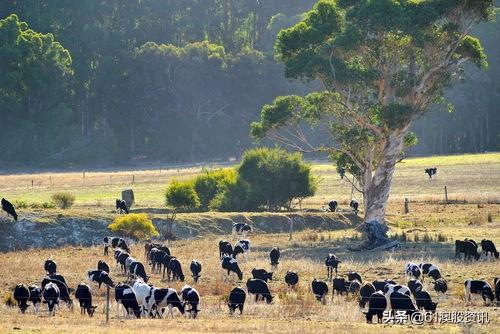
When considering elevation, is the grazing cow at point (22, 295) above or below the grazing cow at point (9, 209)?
below

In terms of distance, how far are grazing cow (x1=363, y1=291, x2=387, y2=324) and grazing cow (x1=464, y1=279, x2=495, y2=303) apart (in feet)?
11.7

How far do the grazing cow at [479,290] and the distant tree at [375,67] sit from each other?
23001mm

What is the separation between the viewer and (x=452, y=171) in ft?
303

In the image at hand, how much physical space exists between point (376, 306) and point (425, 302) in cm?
157

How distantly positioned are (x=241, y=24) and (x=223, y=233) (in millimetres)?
104395

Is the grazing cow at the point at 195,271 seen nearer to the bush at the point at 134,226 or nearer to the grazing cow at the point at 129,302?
the grazing cow at the point at 129,302

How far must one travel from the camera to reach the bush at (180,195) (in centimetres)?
6253

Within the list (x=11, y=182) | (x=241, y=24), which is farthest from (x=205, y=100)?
(x=11, y=182)

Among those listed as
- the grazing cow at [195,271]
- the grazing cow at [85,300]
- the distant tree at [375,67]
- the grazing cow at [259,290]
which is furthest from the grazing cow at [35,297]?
the distant tree at [375,67]

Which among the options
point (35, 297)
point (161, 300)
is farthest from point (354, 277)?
point (35, 297)

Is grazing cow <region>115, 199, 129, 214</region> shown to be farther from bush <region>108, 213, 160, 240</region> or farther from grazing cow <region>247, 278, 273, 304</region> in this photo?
grazing cow <region>247, 278, 273, 304</region>

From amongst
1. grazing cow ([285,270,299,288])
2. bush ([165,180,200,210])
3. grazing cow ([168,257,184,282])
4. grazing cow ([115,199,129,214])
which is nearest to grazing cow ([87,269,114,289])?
grazing cow ([168,257,184,282])

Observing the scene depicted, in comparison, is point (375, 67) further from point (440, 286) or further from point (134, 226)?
point (440, 286)

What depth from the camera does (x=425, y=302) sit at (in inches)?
1163
